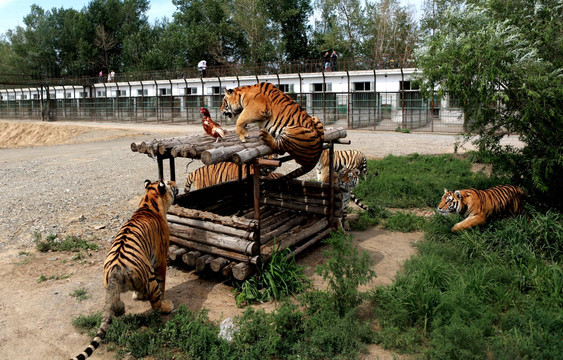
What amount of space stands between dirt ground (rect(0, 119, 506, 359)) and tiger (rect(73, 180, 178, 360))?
0.42m

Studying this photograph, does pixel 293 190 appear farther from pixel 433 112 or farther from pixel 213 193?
pixel 433 112

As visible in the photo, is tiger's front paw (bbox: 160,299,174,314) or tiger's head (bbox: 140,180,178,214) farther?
tiger's head (bbox: 140,180,178,214)

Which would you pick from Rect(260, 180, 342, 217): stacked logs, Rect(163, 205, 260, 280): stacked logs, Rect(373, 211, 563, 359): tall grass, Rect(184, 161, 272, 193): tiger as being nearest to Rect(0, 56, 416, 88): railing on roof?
Rect(184, 161, 272, 193): tiger

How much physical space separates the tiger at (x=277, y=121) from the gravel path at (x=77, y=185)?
131 inches

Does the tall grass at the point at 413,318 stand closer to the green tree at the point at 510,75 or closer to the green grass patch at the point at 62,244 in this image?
the green tree at the point at 510,75

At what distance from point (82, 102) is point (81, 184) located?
29523 mm

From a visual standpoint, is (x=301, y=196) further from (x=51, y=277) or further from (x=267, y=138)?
(x=51, y=277)

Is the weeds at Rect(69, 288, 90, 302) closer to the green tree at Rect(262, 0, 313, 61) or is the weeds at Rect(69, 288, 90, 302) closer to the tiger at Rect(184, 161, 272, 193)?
the tiger at Rect(184, 161, 272, 193)

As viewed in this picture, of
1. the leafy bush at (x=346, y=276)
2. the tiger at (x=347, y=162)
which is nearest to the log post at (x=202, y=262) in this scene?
the leafy bush at (x=346, y=276)

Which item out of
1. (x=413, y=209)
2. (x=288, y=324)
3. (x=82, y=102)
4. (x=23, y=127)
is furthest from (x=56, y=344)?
(x=82, y=102)

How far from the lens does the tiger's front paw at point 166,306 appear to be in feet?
17.0

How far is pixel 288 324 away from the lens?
481cm

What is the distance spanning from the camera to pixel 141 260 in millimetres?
4816

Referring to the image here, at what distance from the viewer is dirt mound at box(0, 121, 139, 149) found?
26.0 metres
